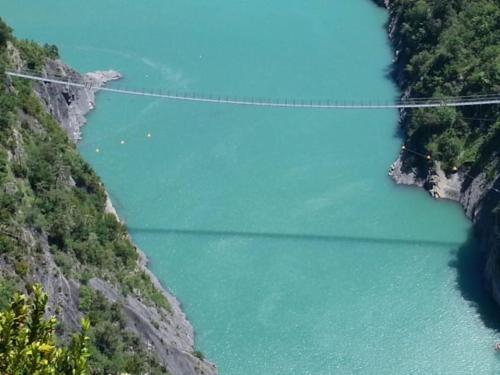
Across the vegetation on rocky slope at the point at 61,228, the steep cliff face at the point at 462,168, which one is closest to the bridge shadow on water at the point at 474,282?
the steep cliff face at the point at 462,168

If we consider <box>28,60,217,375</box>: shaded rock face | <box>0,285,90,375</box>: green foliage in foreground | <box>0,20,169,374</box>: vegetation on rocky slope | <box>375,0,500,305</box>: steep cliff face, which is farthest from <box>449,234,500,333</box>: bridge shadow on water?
<box>0,285,90,375</box>: green foliage in foreground

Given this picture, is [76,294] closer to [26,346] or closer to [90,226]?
[90,226]

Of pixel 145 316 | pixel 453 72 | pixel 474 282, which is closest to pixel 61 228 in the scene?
pixel 145 316

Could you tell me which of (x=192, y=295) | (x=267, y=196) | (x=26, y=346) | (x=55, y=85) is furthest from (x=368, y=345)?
(x=26, y=346)

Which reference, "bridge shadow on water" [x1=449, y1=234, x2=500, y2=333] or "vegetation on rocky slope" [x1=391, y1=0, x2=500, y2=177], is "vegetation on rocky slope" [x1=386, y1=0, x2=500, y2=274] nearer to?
"vegetation on rocky slope" [x1=391, y1=0, x2=500, y2=177]

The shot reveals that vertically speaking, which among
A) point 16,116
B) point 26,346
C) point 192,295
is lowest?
point 192,295

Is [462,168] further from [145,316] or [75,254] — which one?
[75,254]

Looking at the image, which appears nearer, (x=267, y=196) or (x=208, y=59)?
(x=267, y=196)
